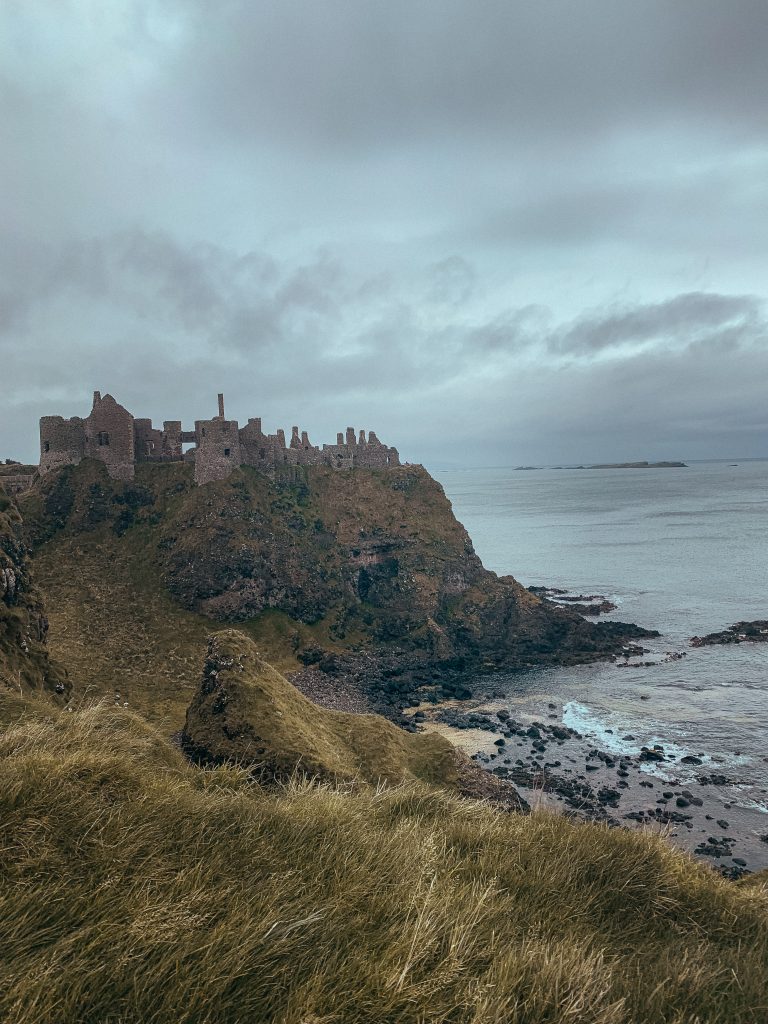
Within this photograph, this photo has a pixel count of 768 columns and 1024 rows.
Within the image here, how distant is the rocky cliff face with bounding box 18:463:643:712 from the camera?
70000 mm

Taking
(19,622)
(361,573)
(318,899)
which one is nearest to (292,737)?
(19,622)

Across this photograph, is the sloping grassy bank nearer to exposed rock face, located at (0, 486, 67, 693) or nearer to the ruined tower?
exposed rock face, located at (0, 486, 67, 693)

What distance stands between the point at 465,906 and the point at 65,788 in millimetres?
3749

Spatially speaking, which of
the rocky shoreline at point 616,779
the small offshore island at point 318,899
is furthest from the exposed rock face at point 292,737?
Result: the rocky shoreline at point 616,779

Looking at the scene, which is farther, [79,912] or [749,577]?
[749,577]

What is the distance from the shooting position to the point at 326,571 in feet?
270

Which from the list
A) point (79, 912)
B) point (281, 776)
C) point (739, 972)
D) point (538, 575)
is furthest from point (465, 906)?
point (538, 575)

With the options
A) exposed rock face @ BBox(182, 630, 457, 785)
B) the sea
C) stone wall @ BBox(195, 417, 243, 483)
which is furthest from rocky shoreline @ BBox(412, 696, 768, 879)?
stone wall @ BBox(195, 417, 243, 483)

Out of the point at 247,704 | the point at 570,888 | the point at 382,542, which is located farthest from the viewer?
the point at 382,542

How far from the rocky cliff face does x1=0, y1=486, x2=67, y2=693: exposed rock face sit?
109 feet

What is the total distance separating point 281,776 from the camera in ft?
83.1

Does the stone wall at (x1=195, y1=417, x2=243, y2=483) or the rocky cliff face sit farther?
the stone wall at (x1=195, y1=417, x2=243, y2=483)

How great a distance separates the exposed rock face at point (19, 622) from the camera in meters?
26.0

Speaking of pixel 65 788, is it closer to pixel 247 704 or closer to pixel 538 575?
pixel 247 704
